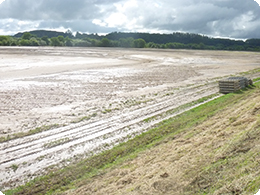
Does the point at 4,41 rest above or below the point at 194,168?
above

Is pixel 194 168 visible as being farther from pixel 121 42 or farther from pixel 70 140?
pixel 121 42

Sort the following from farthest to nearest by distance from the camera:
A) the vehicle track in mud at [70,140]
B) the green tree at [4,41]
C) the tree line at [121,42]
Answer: the tree line at [121,42], the green tree at [4,41], the vehicle track in mud at [70,140]

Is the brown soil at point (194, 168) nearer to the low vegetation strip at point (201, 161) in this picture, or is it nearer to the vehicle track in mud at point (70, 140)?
the low vegetation strip at point (201, 161)

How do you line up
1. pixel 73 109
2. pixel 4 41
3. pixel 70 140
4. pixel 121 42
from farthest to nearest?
1. pixel 121 42
2. pixel 4 41
3. pixel 73 109
4. pixel 70 140

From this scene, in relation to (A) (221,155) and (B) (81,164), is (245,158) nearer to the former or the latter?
(A) (221,155)

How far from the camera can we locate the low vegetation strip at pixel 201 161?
732 centimetres

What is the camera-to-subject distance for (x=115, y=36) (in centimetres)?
15900

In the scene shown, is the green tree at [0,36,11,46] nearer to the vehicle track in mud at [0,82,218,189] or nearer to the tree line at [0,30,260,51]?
the tree line at [0,30,260,51]

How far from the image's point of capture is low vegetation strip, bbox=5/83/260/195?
732 cm

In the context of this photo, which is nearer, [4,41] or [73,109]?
[73,109]

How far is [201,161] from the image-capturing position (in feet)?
28.7

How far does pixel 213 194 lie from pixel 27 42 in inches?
3283

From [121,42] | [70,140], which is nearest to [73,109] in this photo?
[70,140]

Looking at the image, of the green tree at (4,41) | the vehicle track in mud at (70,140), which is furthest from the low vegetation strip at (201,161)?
the green tree at (4,41)
